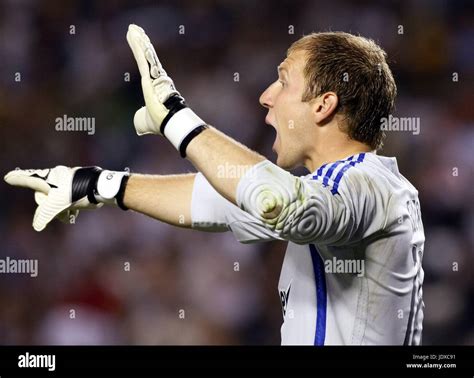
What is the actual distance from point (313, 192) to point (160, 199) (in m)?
0.72

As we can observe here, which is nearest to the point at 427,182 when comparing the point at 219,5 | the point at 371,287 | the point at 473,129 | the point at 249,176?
the point at 473,129

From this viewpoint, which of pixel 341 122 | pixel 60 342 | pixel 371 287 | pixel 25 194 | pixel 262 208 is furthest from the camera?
pixel 25 194

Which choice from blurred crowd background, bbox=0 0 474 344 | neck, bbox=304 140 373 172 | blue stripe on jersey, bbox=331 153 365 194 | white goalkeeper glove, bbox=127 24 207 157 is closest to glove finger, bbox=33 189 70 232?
white goalkeeper glove, bbox=127 24 207 157

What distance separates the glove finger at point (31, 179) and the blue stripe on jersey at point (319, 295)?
762 millimetres

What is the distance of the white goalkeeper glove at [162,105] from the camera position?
1.88m

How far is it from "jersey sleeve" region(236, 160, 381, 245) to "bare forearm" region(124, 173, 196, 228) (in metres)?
0.61

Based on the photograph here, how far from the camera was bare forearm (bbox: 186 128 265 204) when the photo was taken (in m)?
1.74

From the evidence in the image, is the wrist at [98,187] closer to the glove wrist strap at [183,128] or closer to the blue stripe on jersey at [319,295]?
the glove wrist strap at [183,128]

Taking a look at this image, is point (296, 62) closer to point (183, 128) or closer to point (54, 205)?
point (183, 128)

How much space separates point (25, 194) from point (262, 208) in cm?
276

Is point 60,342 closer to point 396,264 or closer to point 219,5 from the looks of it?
point 219,5

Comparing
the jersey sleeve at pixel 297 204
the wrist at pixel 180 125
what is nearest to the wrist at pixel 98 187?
the wrist at pixel 180 125
